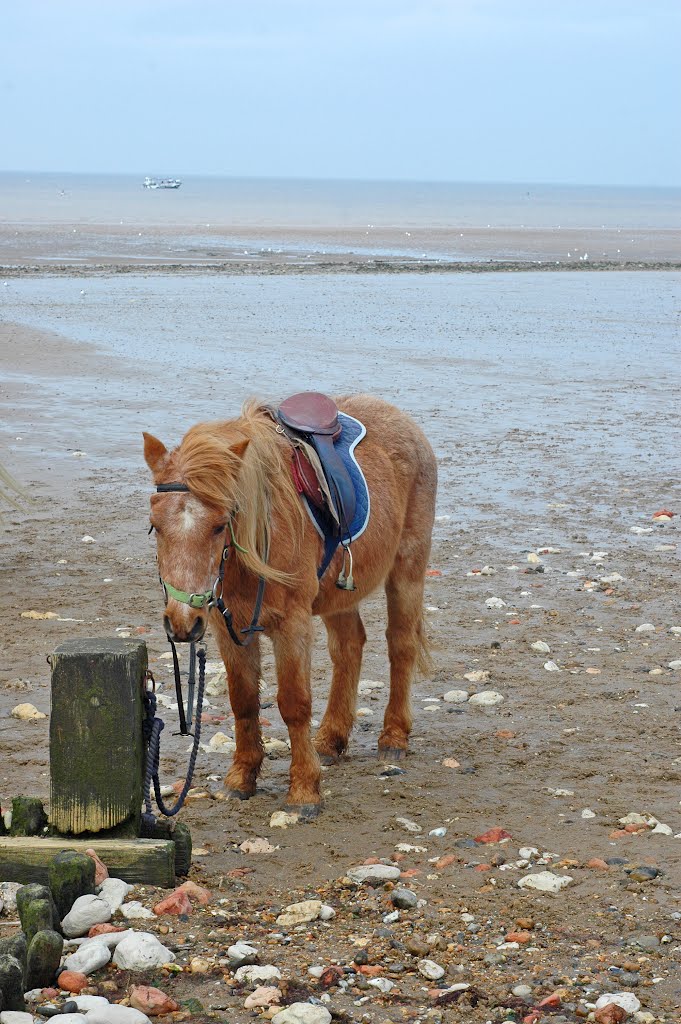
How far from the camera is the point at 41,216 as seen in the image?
8531 centimetres

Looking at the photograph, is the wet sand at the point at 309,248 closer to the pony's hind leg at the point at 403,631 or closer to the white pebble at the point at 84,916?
the pony's hind leg at the point at 403,631

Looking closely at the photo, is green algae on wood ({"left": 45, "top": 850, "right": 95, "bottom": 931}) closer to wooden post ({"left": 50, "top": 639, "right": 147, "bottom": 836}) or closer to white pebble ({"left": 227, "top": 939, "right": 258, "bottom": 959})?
wooden post ({"left": 50, "top": 639, "right": 147, "bottom": 836})

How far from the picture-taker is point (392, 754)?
7164 mm

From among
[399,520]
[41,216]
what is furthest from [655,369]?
[41,216]

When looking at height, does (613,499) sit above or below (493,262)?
below

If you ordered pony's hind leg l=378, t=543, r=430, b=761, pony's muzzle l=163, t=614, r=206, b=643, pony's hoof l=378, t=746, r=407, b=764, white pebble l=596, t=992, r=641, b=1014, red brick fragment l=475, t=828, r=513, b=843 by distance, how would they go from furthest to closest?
pony's hind leg l=378, t=543, r=430, b=761
pony's hoof l=378, t=746, r=407, b=764
red brick fragment l=475, t=828, r=513, b=843
pony's muzzle l=163, t=614, r=206, b=643
white pebble l=596, t=992, r=641, b=1014

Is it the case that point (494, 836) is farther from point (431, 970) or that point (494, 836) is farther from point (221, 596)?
point (221, 596)

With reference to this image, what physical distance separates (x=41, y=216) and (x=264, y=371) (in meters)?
69.7

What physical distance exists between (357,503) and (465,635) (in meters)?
2.80

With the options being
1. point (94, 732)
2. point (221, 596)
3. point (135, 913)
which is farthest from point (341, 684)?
point (135, 913)

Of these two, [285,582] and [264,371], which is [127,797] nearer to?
[285,582]

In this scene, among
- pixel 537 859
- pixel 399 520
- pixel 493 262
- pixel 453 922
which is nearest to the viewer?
pixel 453 922

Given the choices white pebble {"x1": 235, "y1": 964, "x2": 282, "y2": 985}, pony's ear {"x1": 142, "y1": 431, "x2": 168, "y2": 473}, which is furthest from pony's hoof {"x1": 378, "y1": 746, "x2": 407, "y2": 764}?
white pebble {"x1": 235, "y1": 964, "x2": 282, "y2": 985}

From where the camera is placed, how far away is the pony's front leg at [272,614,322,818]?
243 inches
